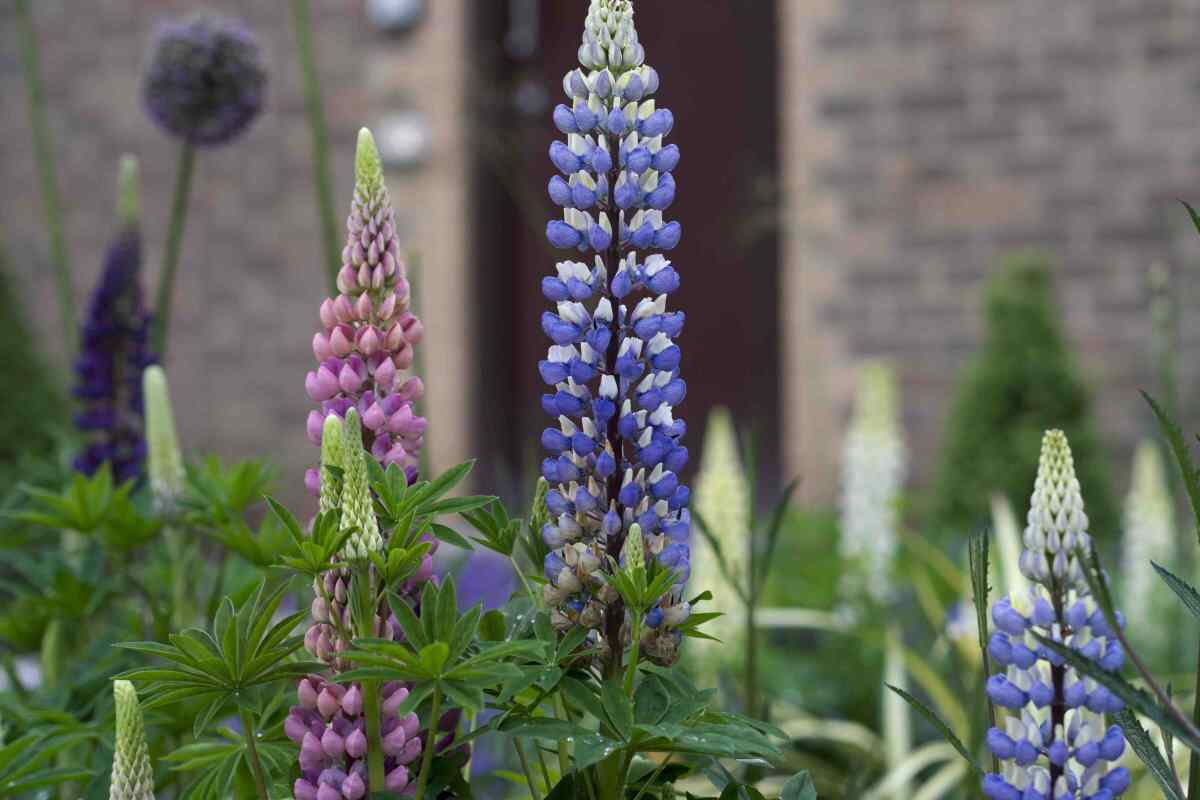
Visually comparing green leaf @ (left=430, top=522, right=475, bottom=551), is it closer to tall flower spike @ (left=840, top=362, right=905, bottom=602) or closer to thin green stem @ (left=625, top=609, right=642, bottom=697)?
thin green stem @ (left=625, top=609, right=642, bottom=697)

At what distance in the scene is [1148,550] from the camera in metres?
3.21

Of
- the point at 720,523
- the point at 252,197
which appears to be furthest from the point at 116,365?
the point at 252,197

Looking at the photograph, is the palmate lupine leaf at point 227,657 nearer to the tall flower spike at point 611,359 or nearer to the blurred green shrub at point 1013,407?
the tall flower spike at point 611,359

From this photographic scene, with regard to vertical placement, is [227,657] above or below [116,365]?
below

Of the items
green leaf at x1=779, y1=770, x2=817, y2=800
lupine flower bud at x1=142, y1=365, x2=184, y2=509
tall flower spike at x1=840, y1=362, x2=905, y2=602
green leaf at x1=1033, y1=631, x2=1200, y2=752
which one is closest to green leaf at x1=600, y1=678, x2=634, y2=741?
green leaf at x1=779, y1=770, x2=817, y2=800

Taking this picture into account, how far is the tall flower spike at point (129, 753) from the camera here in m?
0.74

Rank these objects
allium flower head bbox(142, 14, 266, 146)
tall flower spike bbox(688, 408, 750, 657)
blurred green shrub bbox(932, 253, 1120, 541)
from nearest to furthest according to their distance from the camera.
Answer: allium flower head bbox(142, 14, 266, 146), tall flower spike bbox(688, 408, 750, 657), blurred green shrub bbox(932, 253, 1120, 541)

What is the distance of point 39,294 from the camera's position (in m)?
8.00

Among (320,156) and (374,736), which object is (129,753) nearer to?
(374,736)

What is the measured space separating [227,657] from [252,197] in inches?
276

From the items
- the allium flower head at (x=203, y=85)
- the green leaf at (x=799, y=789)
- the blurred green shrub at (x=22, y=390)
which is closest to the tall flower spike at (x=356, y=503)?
the green leaf at (x=799, y=789)

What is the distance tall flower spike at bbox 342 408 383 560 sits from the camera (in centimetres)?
76

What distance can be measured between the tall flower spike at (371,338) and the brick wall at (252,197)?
581cm

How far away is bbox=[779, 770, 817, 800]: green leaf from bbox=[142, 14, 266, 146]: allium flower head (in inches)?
60.0
